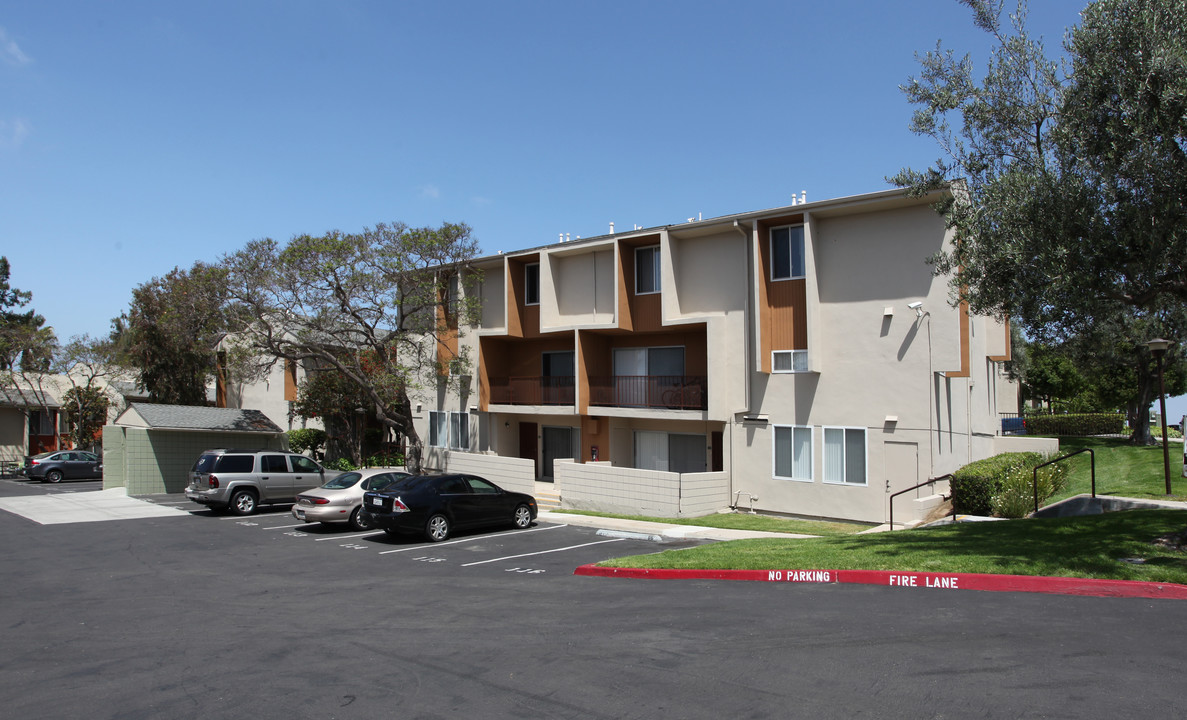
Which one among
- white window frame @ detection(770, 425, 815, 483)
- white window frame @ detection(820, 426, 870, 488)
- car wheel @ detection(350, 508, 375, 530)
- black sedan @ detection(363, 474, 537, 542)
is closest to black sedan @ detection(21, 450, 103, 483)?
car wheel @ detection(350, 508, 375, 530)

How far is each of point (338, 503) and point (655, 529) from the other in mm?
7338

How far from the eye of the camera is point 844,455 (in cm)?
1933

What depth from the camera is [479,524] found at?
1694 cm

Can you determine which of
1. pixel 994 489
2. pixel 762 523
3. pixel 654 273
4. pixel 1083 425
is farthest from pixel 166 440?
pixel 1083 425

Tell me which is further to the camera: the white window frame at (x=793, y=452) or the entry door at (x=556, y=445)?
the entry door at (x=556, y=445)

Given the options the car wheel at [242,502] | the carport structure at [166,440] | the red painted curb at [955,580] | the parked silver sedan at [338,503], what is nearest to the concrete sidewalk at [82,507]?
the carport structure at [166,440]

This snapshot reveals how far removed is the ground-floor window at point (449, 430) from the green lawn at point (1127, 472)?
1866 cm

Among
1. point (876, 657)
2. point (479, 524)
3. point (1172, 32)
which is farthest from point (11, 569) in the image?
point (1172, 32)

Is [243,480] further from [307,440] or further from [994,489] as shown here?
[994,489]

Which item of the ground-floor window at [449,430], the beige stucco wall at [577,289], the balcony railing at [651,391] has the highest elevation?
the beige stucco wall at [577,289]

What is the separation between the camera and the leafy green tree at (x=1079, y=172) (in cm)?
947

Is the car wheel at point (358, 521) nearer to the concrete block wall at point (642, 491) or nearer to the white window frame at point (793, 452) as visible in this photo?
the concrete block wall at point (642, 491)

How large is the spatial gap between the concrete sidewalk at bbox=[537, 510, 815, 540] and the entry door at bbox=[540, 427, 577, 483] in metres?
6.68

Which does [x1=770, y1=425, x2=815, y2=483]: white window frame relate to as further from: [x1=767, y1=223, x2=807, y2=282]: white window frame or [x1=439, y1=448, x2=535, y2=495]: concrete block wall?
[x1=439, y1=448, x2=535, y2=495]: concrete block wall
